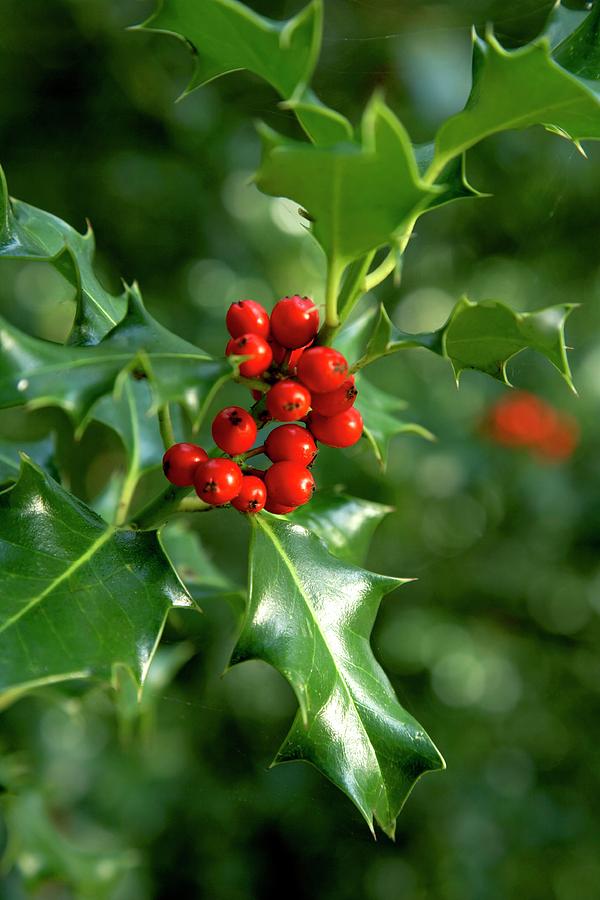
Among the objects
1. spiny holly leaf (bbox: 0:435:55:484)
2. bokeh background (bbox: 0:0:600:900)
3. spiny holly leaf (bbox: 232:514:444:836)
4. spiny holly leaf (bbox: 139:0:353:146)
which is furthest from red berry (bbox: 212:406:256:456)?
bokeh background (bbox: 0:0:600:900)

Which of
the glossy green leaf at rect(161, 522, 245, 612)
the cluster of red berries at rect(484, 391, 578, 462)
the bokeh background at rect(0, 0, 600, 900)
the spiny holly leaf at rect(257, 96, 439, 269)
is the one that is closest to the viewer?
the spiny holly leaf at rect(257, 96, 439, 269)

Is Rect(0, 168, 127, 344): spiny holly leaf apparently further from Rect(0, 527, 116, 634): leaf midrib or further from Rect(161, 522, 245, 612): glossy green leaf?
Rect(161, 522, 245, 612): glossy green leaf

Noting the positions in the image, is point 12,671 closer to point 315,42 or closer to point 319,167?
point 319,167

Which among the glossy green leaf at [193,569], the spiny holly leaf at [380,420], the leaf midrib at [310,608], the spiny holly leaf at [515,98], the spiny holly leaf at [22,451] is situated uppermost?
the spiny holly leaf at [515,98]

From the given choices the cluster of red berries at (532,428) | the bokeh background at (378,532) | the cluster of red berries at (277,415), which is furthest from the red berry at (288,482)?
the cluster of red berries at (532,428)

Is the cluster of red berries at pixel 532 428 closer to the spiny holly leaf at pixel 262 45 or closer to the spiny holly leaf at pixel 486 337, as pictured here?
the spiny holly leaf at pixel 486 337

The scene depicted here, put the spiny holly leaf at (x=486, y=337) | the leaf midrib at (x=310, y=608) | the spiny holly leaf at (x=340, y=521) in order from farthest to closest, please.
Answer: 1. the spiny holly leaf at (x=340, y=521)
2. the leaf midrib at (x=310, y=608)
3. the spiny holly leaf at (x=486, y=337)

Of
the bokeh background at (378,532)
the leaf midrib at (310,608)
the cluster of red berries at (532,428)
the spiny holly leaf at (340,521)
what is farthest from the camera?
the cluster of red berries at (532,428)

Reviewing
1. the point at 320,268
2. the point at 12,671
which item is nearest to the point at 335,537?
the point at 12,671
